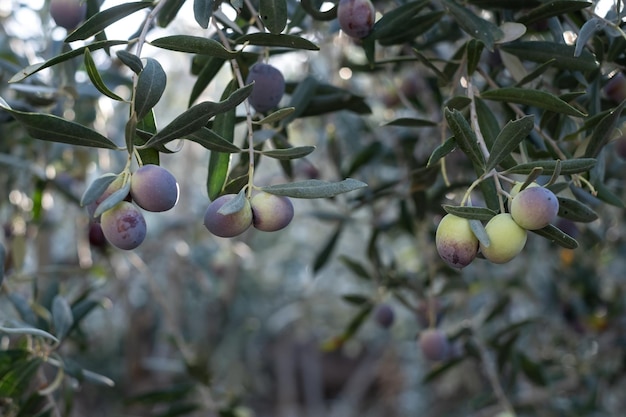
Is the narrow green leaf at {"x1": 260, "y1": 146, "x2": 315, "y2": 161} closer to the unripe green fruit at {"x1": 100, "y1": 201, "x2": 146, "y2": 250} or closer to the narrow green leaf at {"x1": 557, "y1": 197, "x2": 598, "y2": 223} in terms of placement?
the unripe green fruit at {"x1": 100, "y1": 201, "x2": 146, "y2": 250}

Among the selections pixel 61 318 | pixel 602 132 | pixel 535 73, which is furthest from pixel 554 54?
pixel 61 318

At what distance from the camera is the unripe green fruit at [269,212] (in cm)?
97

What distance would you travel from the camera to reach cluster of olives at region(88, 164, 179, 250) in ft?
2.96

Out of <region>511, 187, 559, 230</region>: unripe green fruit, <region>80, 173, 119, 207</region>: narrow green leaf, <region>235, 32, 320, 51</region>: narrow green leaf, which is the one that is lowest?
<region>511, 187, 559, 230</region>: unripe green fruit

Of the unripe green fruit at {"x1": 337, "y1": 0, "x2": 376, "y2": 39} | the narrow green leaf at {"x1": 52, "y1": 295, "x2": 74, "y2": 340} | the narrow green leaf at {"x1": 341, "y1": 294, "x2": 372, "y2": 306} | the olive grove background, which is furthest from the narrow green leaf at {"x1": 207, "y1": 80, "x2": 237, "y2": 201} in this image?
the narrow green leaf at {"x1": 341, "y1": 294, "x2": 372, "y2": 306}

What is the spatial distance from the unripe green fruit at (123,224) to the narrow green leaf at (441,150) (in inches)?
15.0

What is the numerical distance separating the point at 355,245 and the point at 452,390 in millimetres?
1161

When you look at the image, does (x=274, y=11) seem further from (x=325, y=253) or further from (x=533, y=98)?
(x=325, y=253)

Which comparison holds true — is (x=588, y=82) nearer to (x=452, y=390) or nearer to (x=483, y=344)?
(x=483, y=344)

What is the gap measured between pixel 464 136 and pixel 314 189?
21cm

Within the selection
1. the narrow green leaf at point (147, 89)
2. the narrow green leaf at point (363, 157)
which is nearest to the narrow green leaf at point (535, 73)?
the narrow green leaf at point (147, 89)

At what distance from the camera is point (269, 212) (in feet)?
3.18

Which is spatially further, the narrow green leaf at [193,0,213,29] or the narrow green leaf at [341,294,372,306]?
the narrow green leaf at [341,294,372,306]

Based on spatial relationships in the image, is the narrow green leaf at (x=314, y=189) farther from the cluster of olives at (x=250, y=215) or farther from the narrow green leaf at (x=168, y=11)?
the narrow green leaf at (x=168, y=11)
